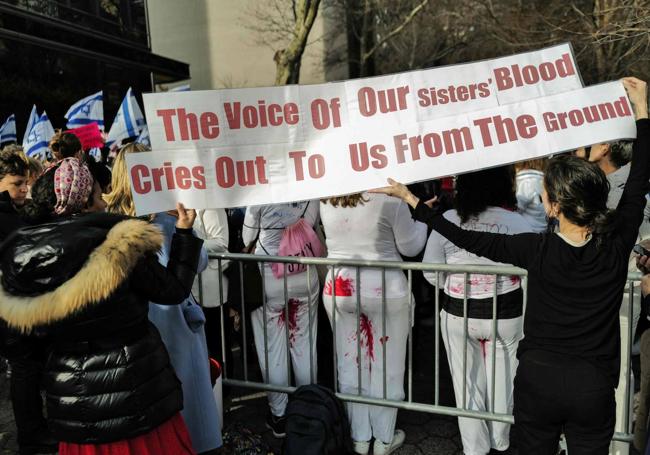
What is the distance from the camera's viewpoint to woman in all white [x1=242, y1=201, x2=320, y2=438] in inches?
144

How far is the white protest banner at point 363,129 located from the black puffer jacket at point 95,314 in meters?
0.59

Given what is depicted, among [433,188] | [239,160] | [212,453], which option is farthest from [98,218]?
[433,188]

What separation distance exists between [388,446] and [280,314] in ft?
3.65

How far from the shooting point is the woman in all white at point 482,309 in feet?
9.99

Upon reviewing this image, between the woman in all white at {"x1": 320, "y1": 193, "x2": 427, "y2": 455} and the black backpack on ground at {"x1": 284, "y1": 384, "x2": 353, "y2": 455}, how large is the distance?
0.25m

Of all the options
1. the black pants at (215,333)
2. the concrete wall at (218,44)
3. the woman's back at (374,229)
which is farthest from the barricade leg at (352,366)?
the concrete wall at (218,44)

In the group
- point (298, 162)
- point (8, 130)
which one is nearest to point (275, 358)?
point (298, 162)

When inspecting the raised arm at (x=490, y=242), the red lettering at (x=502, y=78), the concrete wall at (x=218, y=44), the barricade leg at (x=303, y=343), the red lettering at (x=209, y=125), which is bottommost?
the barricade leg at (x=303, y=343)

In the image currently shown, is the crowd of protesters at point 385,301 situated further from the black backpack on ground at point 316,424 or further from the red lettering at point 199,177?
the black backpack on ground at point 316,424

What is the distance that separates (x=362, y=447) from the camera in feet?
11.3

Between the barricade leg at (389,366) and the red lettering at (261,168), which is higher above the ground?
the red lettering at (261,168)

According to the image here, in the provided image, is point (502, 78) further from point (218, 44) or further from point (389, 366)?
point (218, 44)

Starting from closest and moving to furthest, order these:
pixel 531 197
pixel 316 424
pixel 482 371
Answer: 1. pixel 316 424
2. pixel 482 371
3. pixel 531 197

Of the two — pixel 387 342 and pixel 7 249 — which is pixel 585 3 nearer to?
pixel 387 342
